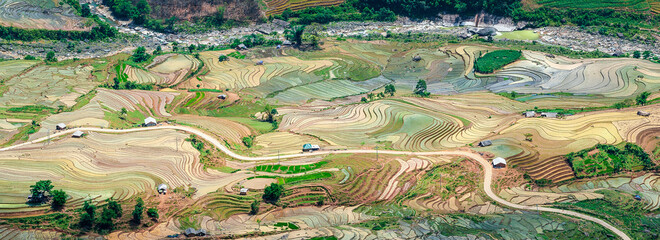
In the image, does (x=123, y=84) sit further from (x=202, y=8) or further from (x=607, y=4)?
(x=607, y=4)

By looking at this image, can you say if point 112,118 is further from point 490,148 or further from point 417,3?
point 417,3

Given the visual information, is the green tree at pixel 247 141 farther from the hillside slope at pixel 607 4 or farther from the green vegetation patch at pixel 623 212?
the hillside slope at pixel 607 4

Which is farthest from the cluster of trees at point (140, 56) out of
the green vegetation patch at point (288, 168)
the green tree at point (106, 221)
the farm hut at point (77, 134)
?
the green tree at point (106, 221)

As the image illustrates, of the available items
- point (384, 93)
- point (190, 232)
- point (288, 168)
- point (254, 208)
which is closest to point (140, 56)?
point (384, 93)

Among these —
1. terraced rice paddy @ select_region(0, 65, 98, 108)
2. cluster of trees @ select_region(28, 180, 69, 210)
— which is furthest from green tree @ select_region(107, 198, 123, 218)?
terraced rice paddy @ select_region(0, 65, 98, 108)

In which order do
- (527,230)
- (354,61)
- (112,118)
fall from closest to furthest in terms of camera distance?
(527,230) < (112,118) < (354,61)

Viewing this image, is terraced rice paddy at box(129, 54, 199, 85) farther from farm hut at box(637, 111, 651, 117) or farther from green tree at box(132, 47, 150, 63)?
farm hut at box(637, 111, 651, 117)

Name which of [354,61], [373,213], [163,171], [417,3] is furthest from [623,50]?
[163,171]
